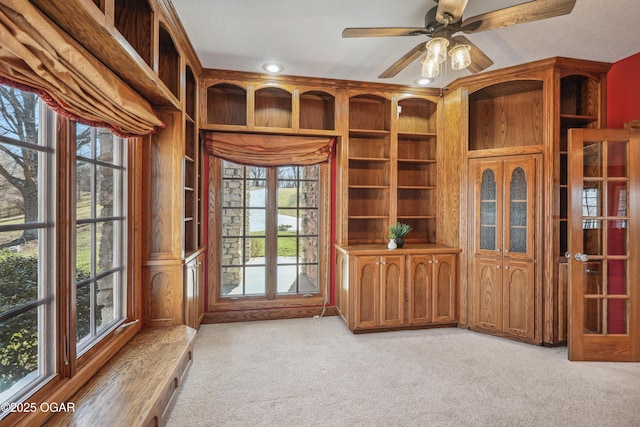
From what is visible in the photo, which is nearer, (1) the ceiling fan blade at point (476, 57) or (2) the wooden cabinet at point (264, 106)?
(1) the ceiling fan blade at point (476, 57)

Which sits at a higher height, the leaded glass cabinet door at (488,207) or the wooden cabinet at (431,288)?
the leaded glass cabinet door at (488,207)

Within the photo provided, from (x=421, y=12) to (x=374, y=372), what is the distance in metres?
2.77

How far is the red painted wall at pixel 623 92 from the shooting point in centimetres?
283

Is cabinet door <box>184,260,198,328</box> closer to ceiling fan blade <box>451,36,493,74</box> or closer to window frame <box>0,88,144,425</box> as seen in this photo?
window frame <box>0,88,144,425</box>

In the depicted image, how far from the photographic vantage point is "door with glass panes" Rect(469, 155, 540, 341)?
2980 mm

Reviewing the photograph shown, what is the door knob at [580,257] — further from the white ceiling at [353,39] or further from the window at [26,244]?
the window at [26,244]

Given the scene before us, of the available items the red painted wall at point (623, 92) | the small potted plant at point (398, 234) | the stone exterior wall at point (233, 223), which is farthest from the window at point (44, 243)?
the red painted wall at point (623, 92)

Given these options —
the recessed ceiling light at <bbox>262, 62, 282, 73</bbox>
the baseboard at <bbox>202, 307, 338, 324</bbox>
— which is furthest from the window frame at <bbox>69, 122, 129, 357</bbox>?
the recessed ceiling light at <bbox>262, 62, 282, 73</bbox>

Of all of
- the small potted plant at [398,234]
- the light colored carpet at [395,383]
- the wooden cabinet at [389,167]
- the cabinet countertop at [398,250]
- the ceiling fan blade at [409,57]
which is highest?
the ceiling fan blade at [409,57]

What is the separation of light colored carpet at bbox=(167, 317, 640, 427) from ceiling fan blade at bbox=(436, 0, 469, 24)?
2.49 m

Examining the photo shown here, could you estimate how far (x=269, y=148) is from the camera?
3.43 m

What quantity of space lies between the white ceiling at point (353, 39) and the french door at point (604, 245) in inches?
31.4

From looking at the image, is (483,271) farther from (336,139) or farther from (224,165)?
(224,165)

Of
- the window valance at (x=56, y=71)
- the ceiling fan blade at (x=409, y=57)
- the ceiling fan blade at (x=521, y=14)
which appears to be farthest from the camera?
the ceiling fan blade at (x=409, y=57)
